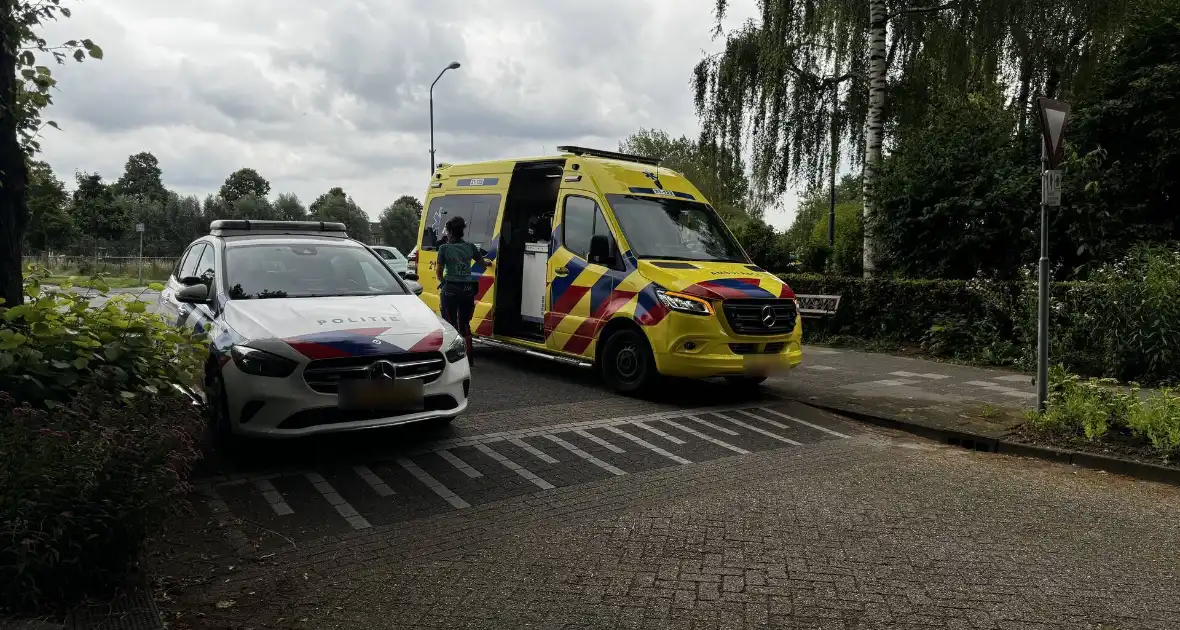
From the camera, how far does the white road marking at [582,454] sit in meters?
6.04

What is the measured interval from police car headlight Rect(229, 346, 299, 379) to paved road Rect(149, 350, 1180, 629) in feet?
2.33

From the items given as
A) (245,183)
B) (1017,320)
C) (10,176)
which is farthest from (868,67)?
(245,183)

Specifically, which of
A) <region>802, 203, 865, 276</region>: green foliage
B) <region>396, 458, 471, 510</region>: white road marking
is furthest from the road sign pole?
<region>802, 203, 865, 276</region>: green foliage

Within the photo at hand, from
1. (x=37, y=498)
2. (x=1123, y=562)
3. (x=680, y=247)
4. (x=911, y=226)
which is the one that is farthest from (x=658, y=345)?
(x=911, y=226)

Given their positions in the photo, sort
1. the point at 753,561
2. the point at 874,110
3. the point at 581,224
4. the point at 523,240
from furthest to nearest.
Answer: the point at 874,110 → the point at 523,240 → the point at 581,224 → the point at 753,561

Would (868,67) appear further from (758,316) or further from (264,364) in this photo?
(264,364)

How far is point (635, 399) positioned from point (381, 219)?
48.3 meters

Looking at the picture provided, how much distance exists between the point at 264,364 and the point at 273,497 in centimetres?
92

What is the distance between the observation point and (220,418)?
5957 mm

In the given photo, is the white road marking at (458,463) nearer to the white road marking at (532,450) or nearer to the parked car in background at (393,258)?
the white road marking at (532,450)

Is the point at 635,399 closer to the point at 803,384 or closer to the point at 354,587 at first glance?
the point at 803,384

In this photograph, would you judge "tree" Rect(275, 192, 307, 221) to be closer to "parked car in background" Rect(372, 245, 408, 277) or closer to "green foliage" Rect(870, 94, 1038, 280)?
"parked car in background" Rect(372, 245, 408, 277)

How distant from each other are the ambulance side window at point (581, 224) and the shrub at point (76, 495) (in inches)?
230

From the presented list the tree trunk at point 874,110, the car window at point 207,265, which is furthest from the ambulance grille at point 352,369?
the tree trunk at point 874,110
